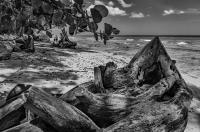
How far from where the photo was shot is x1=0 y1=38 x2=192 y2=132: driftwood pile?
2.33m

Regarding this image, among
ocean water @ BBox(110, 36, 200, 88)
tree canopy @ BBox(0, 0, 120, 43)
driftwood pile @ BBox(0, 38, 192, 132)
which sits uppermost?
tree canopy @ BBox(0, 0, 120, 43)

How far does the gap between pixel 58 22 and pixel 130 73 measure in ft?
6.29

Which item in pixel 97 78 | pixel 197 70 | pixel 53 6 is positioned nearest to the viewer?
pixel 53 6

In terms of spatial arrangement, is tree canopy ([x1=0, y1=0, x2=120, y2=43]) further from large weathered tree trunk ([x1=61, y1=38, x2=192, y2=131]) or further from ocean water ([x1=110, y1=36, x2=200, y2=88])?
ocean water ([x1=110, y1=36, x2=200, y2=88])

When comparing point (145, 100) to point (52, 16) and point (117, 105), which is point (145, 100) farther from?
point (52, 16)

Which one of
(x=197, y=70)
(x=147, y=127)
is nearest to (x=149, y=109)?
(x=147, y=127)

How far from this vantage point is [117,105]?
2.71 meters

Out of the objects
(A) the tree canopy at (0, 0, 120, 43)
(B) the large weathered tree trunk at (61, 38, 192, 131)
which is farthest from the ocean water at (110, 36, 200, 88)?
(A) the tree canopy at (0, 0, 120, 43)

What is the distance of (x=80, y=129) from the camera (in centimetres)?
238

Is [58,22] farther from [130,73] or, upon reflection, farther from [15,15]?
[130,73]

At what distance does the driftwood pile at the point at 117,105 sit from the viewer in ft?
7.66

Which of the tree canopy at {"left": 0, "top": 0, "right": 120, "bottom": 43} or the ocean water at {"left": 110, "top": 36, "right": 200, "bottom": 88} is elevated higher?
the tree canopy at {"left": 0, "top": 0, "right": 120, "bottom": 43}

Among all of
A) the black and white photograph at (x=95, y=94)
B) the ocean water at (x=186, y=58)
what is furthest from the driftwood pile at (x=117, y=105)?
the ocean water at (x=186, y=58)

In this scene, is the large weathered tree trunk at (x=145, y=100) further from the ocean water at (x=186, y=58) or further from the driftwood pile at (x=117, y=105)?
the ocean water at (x=186, y=58)
